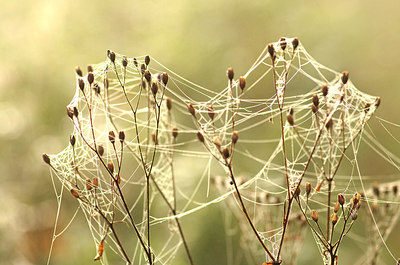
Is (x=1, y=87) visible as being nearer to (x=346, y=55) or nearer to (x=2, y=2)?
(x=2, y=2)

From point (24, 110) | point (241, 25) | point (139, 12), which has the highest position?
point (139, 12)

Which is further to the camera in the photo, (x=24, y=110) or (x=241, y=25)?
(x=241, y=25)

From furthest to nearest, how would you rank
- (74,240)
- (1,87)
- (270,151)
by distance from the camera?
(1,87) → (270,151) → (74,240)

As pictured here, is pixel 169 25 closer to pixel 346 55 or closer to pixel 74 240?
pixel 346 55

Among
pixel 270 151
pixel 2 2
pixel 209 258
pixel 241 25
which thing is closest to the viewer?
pixel 209 258

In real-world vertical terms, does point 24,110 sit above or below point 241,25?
below

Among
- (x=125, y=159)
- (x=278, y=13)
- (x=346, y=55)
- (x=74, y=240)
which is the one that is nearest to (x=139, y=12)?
(x=278, y=13)
